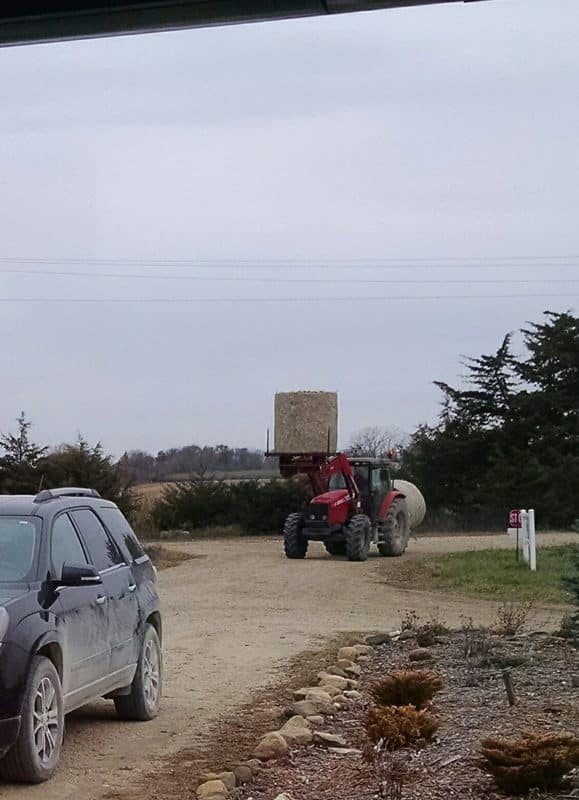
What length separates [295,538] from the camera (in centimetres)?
2886

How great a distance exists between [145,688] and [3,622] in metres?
2.69

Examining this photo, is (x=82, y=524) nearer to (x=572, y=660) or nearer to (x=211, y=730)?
(x=211, y=730)

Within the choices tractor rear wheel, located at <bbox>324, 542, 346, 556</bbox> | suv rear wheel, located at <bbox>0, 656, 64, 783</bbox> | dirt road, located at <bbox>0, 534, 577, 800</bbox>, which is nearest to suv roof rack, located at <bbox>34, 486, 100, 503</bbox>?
suv rear wheel, located at <bbox>0, 656, 64, 783</bbox>

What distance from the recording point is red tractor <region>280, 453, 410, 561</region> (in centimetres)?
2786

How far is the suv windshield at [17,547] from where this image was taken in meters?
8.31

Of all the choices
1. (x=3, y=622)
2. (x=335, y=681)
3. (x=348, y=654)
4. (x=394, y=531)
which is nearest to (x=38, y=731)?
(x=3, y=622)

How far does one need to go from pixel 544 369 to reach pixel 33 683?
43.8m

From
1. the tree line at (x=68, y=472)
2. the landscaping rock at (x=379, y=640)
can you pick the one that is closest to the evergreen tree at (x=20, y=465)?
the tree line at (x=68, y=472)

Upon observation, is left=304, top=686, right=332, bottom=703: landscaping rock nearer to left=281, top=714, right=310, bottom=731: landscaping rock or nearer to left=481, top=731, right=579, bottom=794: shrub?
left=281, top=714, right=310, bottom=731: landscaping rock

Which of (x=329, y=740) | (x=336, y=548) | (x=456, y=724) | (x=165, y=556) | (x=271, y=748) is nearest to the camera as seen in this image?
(x=271, y=748)

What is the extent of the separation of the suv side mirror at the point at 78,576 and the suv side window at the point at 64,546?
0.06 m

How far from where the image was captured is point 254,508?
4328cm

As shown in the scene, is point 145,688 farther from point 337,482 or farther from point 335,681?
point 337,482

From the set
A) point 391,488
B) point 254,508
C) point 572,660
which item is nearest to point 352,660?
point 572,660
